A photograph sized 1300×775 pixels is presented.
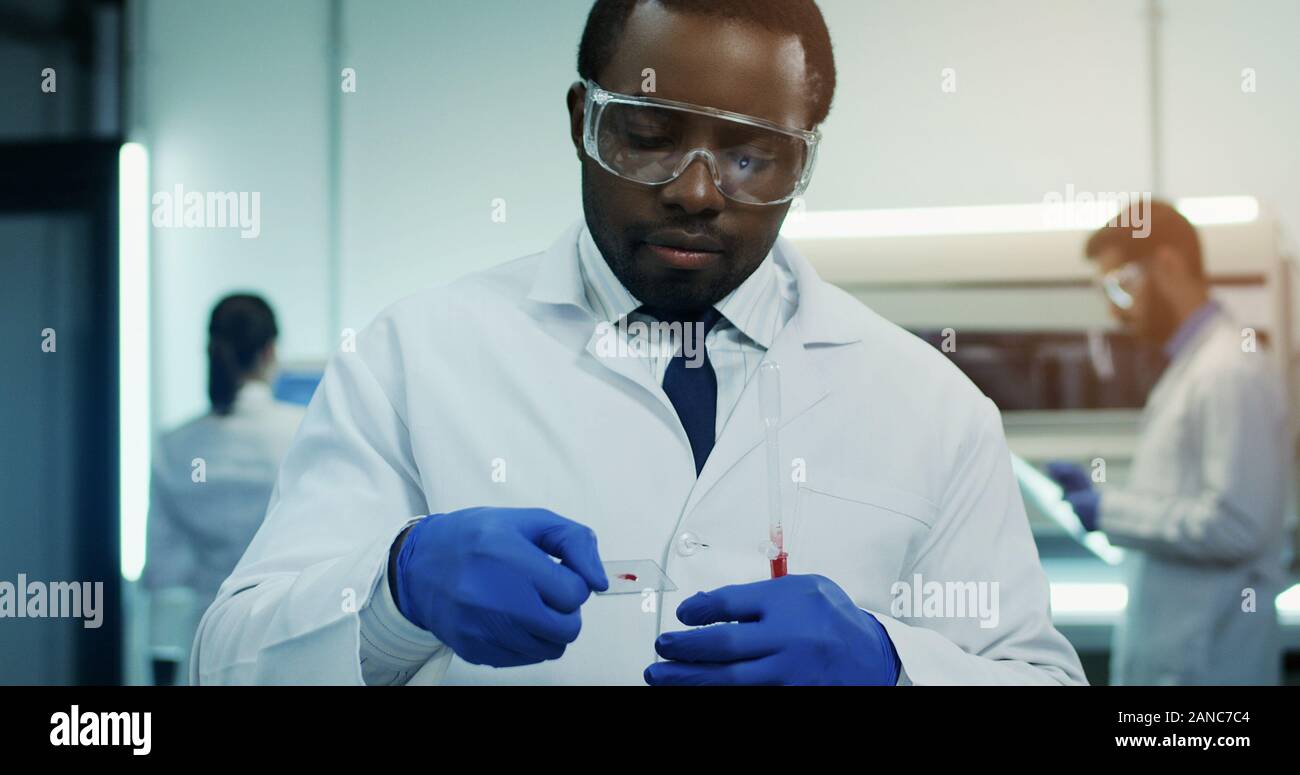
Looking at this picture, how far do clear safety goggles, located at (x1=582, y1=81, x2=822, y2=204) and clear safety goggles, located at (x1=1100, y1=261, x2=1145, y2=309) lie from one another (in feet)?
4.12

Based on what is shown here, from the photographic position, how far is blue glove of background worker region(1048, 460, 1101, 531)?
193 cm

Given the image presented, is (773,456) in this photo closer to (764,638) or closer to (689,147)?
(764,638)

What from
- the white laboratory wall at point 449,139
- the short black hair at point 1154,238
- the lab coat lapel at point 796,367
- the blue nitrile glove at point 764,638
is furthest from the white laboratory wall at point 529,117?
the blue nitrile glove at point 764,638

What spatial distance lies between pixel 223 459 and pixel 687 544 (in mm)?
1259

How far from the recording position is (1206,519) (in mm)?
1971

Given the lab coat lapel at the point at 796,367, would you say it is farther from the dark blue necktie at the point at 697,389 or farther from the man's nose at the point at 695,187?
the man's nose at the point at 695,187

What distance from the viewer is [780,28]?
1126 mm

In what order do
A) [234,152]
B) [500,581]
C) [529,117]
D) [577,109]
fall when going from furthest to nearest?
[234,152]
[529,117]
[577,109]
[500,581]

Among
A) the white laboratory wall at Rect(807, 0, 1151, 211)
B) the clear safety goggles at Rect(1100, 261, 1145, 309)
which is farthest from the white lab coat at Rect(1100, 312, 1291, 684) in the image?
the white laboratory wall at Rect(807, 0, 1151, 211)

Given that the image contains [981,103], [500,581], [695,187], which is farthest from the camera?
[981,103]

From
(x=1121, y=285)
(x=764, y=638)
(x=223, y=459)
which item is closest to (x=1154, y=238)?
(x=1121, y=285)

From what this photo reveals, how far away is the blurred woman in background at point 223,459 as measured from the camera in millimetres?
1976

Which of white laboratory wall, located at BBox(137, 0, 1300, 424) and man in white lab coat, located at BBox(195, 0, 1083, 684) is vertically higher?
white laboratory wall, located at BBox(137, 0, 1300, 424)

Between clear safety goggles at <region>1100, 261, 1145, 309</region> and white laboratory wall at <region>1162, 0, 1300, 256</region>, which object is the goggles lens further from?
clear safety goggles at <region>1100, 261, 1145, 309</region>
